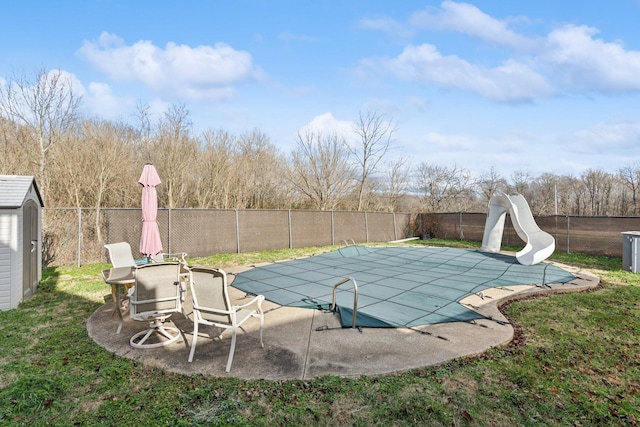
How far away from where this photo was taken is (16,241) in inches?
199

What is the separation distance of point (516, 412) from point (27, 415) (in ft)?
12.1

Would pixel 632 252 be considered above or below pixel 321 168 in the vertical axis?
below

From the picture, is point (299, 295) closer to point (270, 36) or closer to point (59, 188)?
point (270, 36)

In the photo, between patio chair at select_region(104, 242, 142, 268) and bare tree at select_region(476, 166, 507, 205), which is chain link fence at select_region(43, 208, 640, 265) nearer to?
patio chair at select_region(104, 242, 142, 268)

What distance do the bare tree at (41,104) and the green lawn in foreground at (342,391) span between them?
27.3 feet

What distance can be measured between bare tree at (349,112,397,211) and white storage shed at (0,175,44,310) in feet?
53.7

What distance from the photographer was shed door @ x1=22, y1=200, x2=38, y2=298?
541 centimetres

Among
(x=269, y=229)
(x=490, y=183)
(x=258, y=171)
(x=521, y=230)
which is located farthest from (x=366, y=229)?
(x=490, y=183)

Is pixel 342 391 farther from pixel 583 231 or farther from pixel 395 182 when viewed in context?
pixel 395 182

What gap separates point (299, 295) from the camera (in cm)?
569

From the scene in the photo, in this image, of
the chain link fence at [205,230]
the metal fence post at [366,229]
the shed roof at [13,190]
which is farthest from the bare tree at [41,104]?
the metal fence post at [366,229]

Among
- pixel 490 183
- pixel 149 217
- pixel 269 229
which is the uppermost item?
pixel 490 183

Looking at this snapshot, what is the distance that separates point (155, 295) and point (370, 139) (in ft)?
60.1

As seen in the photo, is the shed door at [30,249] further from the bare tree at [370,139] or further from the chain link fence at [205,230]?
the bare tree at [370,139]
